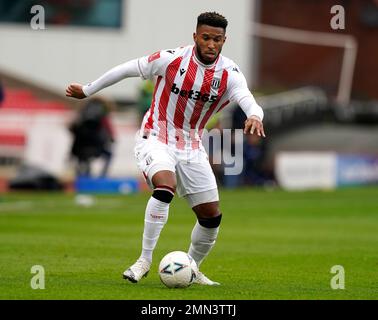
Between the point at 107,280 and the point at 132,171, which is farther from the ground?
the point at 107,280

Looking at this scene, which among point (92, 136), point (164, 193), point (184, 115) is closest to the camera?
point (164, 193)

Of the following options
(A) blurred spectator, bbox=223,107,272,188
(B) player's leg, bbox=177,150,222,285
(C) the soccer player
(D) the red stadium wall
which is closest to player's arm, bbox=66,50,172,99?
(C) the soccer player

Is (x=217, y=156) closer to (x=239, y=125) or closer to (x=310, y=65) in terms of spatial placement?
(x=239, y=125)

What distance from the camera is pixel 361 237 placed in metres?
17.6

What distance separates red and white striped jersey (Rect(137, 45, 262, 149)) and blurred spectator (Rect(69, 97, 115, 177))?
16.9m

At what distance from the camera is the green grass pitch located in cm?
1066

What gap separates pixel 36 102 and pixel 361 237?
736 inches

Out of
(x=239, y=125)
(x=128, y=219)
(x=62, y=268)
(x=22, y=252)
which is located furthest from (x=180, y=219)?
(x=239, y=125)

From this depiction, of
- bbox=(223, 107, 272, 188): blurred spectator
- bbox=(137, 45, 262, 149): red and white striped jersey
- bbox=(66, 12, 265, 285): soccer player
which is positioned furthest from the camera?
bbox=(223, 107, 272, 188): blurred spectator

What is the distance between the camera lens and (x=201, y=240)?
1148 cm

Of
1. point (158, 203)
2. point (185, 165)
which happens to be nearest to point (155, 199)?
point (158, 203)

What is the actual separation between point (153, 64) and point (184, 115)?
1.92 ft

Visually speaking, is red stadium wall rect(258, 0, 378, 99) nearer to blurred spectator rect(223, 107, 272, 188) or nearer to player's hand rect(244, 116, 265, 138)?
blurred spectator rect(223, 107, 272, 188)

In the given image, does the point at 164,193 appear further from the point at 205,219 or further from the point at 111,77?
the point at 111,77
